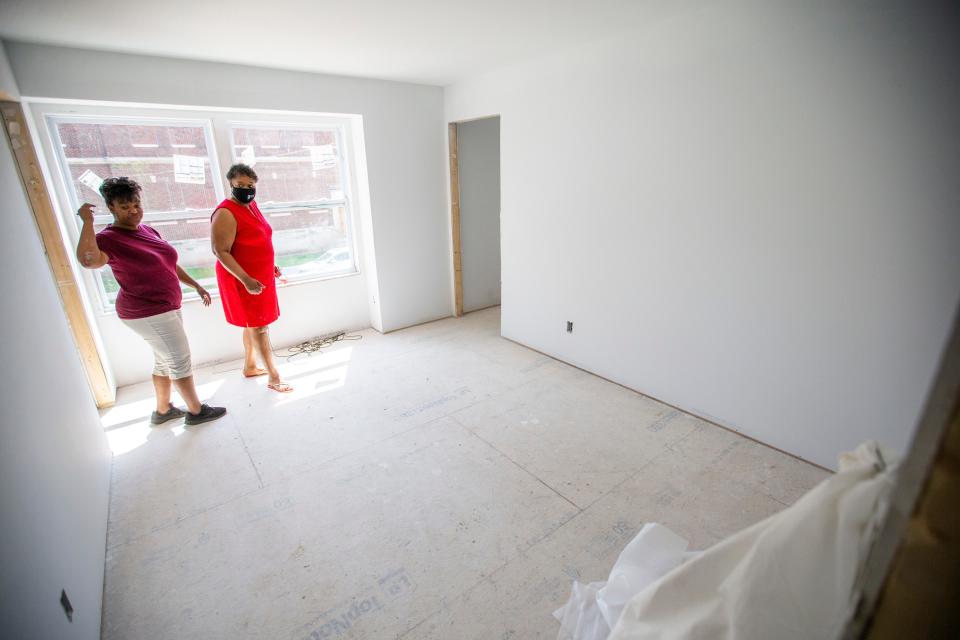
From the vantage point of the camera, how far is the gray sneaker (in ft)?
9.14

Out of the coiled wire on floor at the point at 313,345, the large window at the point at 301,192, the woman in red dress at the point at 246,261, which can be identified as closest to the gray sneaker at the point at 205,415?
the woman in red dress at the point at 246,261

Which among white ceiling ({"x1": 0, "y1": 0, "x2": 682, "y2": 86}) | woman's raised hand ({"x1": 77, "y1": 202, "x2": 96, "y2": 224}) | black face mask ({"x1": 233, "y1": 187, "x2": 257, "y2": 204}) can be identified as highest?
white ceiling ({"x1": 0, "y1": 0, "x2": 682, "y2": 86})

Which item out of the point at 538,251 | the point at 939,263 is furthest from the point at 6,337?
the point at 939,263

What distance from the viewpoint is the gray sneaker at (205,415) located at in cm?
279

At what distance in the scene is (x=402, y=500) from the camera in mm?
2104

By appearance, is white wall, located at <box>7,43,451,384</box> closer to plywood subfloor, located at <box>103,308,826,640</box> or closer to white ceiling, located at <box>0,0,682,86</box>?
white ceiling, located at <box>0,0,682,86</box>

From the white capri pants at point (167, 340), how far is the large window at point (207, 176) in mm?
1150

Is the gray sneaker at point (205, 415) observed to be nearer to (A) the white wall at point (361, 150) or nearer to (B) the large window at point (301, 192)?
(A) the white wall at point (361, 150)

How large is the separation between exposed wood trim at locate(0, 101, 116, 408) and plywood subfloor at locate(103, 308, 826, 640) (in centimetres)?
34

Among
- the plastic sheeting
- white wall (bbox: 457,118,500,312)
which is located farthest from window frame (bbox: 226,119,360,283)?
the plastic sheeting

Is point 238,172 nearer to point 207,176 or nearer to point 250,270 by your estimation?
point 250,270

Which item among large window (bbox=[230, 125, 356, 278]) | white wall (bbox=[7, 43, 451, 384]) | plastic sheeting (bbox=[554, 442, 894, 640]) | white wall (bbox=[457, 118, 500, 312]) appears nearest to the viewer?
plastic sheeting (bbox=[554, 442, 894, 640])

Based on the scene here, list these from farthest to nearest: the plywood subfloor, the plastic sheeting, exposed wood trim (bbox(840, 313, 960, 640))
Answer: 1. the plywood subfloor
2. the plastic sheeting
3. exposed wood trim (bbox(840, 313, 960, 640))

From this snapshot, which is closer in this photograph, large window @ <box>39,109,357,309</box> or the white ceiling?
the white ceiling
